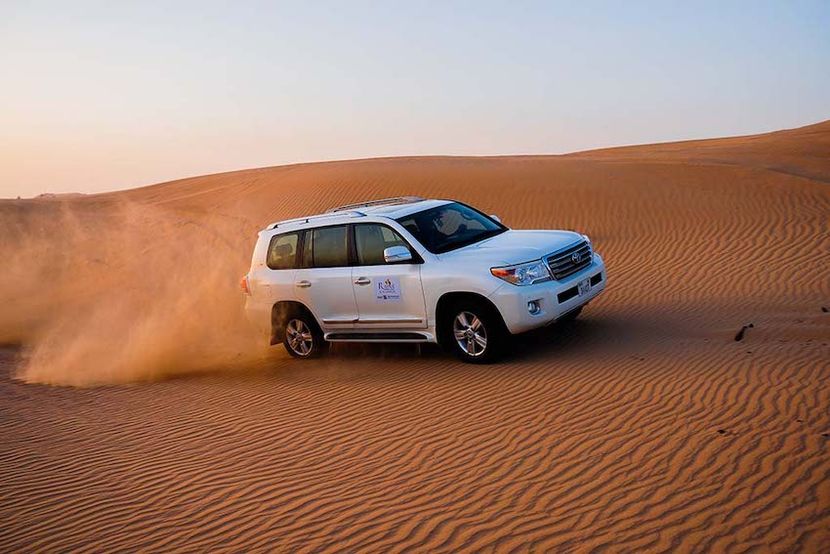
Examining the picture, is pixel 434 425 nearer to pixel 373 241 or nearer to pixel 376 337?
pixel 376 337

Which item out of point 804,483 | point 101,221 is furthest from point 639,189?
point 101,221

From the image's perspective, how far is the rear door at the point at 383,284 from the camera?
885cm

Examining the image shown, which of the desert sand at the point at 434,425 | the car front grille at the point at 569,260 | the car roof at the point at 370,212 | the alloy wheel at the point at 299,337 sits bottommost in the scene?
the desert sand at the point at 434,425

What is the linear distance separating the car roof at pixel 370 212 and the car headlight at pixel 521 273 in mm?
1671

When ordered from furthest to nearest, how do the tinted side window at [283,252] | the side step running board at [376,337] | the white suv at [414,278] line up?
the tinted side window at [283,252] < the side step running board at [376,337] < the white suv at [414,278]

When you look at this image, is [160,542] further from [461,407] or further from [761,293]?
[761,293]

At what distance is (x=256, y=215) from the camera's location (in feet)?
88.0

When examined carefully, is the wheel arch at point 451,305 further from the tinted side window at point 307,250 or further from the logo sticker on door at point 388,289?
the tinted side window at point 307,250

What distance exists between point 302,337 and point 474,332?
2.62 meters

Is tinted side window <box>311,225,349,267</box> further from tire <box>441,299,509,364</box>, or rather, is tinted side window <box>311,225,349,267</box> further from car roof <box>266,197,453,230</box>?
tire <box>441,299,509,364</box>

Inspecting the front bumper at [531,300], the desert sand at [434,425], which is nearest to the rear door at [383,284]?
the desert sand at [434,425]

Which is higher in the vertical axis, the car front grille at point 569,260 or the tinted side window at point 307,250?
the tinted side window at point 307,250

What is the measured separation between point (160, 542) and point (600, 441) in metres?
3.33

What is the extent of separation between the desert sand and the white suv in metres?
0.48
